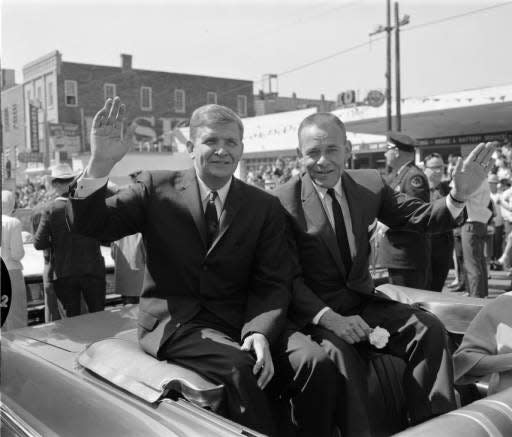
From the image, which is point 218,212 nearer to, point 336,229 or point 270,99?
point 336,229

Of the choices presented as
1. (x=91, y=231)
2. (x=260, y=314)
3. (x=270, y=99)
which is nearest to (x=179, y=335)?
(x=260, y=314)

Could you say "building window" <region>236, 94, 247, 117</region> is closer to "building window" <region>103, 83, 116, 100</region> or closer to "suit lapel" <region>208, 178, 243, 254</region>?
"building window" <region>103, 83, 116, 100</region>

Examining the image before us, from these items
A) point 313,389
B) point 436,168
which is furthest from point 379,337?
point 436,168

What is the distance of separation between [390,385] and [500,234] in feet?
28.2

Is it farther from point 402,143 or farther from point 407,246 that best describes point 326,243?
point 402,143

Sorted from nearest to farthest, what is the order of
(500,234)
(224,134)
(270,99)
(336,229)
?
(224,134), (336,229), (500,234), (270,99)

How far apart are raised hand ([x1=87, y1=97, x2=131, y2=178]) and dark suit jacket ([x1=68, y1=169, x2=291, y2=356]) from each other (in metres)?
0.19

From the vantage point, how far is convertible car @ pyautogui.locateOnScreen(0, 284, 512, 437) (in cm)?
161

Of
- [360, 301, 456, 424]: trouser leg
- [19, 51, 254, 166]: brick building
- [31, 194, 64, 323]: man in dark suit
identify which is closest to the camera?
[360, 301, 456, 424]: trouser leg

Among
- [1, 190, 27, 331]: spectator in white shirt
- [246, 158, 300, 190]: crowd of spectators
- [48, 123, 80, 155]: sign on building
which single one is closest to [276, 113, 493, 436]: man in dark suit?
[1, 190, 27, 331]: spectator in white shirt

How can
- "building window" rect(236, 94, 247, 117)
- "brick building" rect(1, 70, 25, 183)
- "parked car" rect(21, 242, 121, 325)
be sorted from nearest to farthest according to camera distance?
1. "parked car" rect(21, 242, 121, 325)
2. "brick building" rect(1, 70, 25, 183)
3. "building window" rect(236, 94, 247, 117)

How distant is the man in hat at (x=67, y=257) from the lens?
4762 mm

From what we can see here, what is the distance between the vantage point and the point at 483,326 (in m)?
2.31

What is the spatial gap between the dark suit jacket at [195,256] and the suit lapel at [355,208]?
410mm
